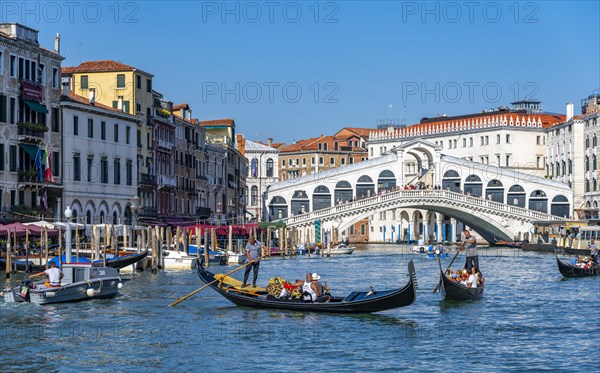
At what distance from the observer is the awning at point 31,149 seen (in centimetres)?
3291

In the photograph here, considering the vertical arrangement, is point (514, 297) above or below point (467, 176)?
below

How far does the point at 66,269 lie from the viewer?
70.8 feet

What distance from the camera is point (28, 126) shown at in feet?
107

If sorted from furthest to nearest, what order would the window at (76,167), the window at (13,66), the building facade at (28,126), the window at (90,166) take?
the window at (90,166), the window at (76,167), the window at (13,66), the building facade at (28,126)

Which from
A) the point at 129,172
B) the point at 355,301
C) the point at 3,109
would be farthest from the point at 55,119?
the point at 355,301

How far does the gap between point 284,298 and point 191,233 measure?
78.8 ft

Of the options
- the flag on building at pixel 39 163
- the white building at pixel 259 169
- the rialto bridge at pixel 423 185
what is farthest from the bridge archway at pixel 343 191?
the flag on building at pixel 39 163

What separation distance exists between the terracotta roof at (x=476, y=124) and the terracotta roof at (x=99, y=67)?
30.0m

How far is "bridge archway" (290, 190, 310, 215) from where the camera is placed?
199ft

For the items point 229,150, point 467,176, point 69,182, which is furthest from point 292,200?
point 69,182

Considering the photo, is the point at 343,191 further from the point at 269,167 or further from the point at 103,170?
the point at 103,170

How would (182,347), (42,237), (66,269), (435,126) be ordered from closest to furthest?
1. (182,347)
2. (66,269)
3. (42,237)
4. (435,126)

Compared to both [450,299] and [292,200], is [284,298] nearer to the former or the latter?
[450,299]

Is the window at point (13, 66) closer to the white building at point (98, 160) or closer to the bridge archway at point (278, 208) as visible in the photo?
the white building at point (98, 160)
